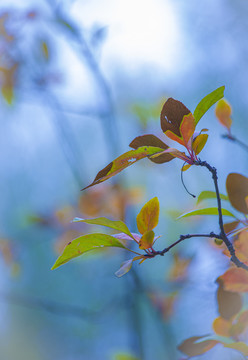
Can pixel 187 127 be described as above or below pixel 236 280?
above

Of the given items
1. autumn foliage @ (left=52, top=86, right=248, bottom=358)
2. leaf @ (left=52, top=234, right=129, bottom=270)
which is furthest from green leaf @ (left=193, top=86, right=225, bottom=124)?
leaf @ (left=52, top=234, right=129, bottom=270)

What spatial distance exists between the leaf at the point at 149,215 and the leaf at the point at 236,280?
69 millimetres

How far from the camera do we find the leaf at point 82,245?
232 millimetres

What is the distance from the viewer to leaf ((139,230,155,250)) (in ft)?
0.81

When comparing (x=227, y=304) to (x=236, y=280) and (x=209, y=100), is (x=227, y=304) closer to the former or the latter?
(x=236, y=280)

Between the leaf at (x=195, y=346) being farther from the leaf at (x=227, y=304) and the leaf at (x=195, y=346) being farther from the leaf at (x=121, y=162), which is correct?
the leaf at (x=121, y=162)

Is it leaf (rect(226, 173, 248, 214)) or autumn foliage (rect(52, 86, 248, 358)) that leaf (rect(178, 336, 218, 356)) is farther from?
leaf (rect(226, 173, 248, 214))

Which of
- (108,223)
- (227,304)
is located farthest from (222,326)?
(108,223)

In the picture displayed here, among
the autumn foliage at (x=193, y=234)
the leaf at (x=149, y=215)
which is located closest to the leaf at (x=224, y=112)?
the autumn foliage at (x=193, y=234)

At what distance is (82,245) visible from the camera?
0.77 ft

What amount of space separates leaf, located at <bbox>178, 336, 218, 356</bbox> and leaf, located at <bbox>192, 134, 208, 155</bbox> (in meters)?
0.14

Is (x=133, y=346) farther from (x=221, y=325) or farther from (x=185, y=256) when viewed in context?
(x=221, y=325)

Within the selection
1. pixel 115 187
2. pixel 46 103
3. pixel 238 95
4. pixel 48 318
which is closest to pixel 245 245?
pixel 115 187

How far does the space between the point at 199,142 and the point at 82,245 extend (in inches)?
4.1
